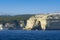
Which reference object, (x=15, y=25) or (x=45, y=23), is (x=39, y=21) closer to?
(x=45, y=23)

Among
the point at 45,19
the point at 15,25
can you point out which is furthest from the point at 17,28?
the point at 45,19

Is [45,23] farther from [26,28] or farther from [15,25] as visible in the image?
[15,25]

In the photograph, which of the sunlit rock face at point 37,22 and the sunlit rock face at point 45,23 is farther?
the sunlit rock face at point 37,22

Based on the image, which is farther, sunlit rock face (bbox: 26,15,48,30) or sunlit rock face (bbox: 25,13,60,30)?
sunlit rock face (bbox: 26,15,48,30)

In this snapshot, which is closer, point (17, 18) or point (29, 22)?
point (29, 22)

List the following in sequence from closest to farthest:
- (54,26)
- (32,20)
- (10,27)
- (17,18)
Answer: (54,26), (32,20), (10,27), (17,18)

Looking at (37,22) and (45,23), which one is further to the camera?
(37,22)

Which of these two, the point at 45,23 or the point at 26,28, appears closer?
the point at 45,23

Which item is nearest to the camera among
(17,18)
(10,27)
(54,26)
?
(54,26)

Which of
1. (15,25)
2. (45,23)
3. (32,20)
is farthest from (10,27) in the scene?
(45,23)
